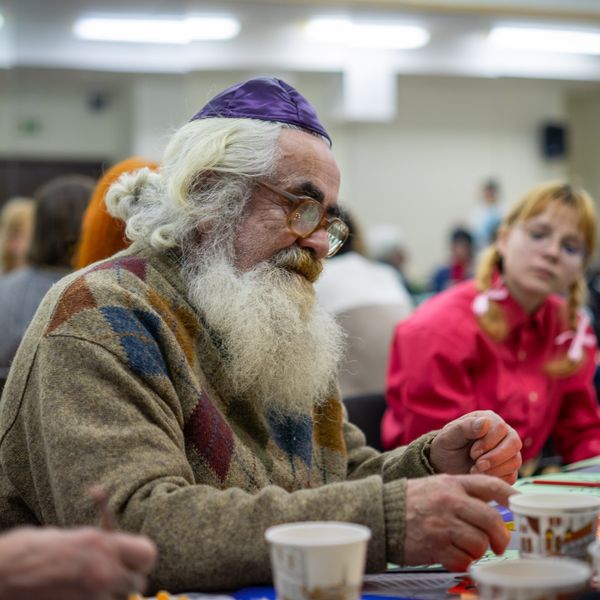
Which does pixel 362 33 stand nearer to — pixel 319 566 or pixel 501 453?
pixel 501 453

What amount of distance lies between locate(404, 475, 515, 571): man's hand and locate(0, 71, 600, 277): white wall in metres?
7.04

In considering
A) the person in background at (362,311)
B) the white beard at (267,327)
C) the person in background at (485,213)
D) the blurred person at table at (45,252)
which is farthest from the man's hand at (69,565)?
the person in background at (485,213)

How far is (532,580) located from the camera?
97 centimetres

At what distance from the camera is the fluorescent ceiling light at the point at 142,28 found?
7.91 m

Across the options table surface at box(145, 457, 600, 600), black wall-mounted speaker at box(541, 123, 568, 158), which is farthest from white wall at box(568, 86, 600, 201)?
table surface at box(145, 457, 600, 600)

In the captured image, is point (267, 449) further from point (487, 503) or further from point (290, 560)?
point (290, 560)

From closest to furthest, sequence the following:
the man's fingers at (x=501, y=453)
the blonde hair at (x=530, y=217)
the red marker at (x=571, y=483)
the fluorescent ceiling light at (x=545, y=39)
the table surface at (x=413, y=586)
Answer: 1. the table surface at (x=413, y=586)
2. the man's fingers at (x=501, y=453)
3. the red marker at (x=571, y=483)
4. the blonde hair at (x=530, y=217)
5. the fluorescent ceiling light at (x=545, y=39)

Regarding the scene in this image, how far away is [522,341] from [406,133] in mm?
7978

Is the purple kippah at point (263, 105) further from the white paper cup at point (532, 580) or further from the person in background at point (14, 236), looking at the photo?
the person in background at point (14, 236)

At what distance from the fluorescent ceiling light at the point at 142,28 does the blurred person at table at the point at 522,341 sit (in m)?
5.33

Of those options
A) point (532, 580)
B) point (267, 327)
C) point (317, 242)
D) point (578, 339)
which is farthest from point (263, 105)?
point (578, 339)

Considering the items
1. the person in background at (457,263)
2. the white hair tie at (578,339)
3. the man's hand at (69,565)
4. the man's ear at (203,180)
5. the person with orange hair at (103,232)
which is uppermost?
the man's ear at (203,180)

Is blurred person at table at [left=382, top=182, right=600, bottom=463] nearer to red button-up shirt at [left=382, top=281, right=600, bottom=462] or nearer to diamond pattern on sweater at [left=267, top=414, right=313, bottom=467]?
red button-up shirt at [left=382, top=281, right=600, bottom=462]

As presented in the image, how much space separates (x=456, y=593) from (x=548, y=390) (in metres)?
2.07
